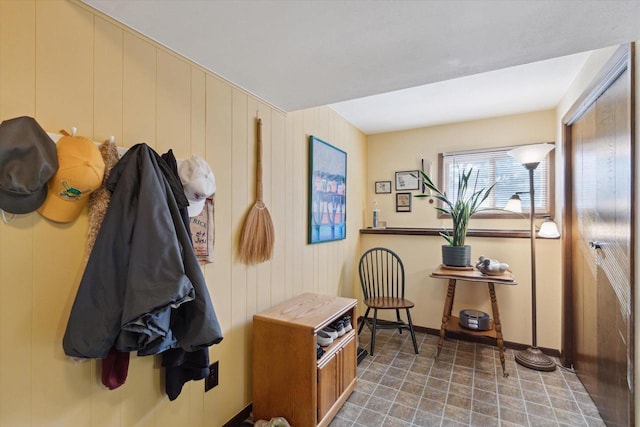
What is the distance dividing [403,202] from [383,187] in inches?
12.6

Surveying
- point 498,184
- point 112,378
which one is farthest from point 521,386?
point 112,378

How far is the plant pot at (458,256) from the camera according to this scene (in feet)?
9.00

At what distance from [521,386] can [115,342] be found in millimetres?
2706

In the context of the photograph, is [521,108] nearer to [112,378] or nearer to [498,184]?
[498,184]

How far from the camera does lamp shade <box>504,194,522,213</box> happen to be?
2850 mm

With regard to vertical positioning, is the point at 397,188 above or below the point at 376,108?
below

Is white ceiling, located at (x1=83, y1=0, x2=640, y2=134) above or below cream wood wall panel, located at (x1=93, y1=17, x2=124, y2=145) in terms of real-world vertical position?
above

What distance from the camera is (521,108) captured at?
2.88 m

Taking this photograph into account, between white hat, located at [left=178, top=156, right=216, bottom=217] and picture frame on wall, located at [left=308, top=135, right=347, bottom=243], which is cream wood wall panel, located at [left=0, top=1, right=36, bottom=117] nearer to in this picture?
white hat, located at [left=178, top=156, right=216, bottom=217]

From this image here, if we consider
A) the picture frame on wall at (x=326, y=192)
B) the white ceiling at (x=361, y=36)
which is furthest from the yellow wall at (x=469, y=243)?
the white ceiling at (x=361, y=36)

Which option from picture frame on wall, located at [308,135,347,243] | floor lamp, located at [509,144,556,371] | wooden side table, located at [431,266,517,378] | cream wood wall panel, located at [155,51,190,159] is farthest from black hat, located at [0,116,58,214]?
floor lamp, located at [509,144,556,371]

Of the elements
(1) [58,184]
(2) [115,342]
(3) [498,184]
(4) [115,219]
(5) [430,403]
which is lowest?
(5) [430,403]

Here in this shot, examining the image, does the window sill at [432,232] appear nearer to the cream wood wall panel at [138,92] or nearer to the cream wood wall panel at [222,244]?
the cream wood wall panel at [222,244]

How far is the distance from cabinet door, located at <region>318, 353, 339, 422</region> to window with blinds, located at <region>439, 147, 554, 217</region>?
2353 millimetres
